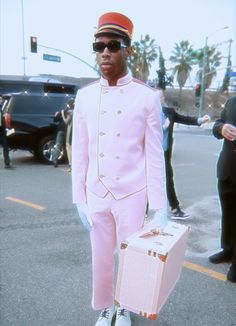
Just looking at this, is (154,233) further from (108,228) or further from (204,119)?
(204,119)

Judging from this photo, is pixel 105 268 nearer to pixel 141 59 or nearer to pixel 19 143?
pixel 19 143

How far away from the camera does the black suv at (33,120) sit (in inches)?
388

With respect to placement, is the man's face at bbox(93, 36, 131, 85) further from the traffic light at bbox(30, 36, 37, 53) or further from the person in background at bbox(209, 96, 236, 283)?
the traffic light at bbox(30, 36, 37, 53)

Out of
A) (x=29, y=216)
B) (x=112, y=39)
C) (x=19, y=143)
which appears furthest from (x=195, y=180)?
(x=112, y=39)

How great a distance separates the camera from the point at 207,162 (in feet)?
35.4

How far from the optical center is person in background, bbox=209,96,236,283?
341cm

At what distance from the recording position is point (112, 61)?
2.19 m

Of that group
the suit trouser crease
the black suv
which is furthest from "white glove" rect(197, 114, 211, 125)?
the black suv

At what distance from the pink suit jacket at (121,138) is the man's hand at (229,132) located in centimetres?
123

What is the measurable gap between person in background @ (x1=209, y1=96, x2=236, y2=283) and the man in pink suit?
4.34 ft

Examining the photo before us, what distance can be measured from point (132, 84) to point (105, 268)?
1276 mm

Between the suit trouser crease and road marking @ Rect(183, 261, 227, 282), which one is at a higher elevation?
the suit trouser crease

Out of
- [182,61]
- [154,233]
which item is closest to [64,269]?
[154,233]

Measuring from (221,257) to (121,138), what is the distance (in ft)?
7.44
